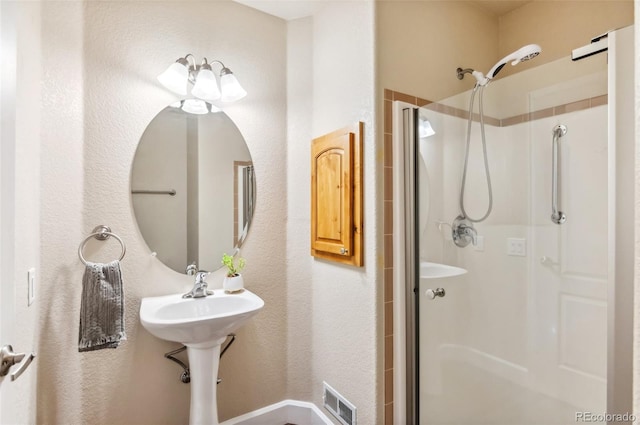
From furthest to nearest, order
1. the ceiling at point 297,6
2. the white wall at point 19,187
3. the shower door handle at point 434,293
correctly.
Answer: the ceiling at point 297,6, the shower door handle at point 434,293, the white wall at point 19,187

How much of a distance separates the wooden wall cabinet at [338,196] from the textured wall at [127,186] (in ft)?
0.97

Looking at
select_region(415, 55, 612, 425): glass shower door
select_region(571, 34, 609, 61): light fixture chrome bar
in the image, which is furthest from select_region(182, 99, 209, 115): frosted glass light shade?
select_region(571, 34, 609, 61): light fixture chrome bar

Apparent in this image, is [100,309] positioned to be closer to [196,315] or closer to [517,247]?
[196,315]

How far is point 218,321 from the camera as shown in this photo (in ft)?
4.76

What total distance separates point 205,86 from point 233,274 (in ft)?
3.42

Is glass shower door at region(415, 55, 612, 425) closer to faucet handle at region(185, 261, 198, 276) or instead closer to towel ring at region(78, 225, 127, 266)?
faucet handle at region(185, 261, 198, 276)

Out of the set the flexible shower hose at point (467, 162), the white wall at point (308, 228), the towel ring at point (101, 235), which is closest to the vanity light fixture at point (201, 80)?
the white wall at point (308, 228)

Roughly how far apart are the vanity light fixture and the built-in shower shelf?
54.6 inches

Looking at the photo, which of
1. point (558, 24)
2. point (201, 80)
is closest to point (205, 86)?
point (201, 80)

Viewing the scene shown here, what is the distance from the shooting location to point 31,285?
49.0 inches

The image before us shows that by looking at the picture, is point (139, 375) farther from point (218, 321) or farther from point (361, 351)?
point (361, 351)

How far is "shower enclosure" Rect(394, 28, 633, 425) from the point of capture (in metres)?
1.42

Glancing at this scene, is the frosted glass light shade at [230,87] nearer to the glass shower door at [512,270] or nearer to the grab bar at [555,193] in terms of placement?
the glass shower door at [512,270]

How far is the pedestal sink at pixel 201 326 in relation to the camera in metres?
1.41
